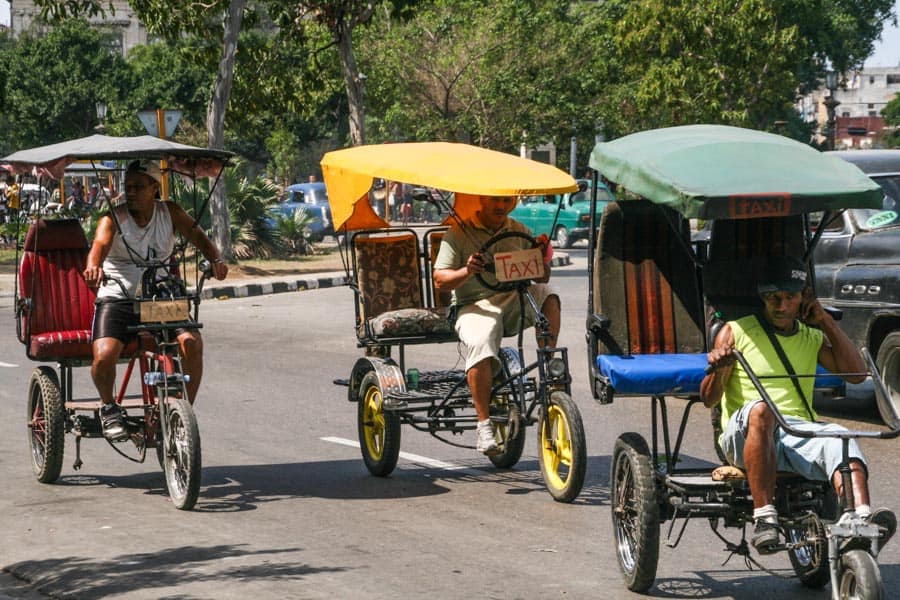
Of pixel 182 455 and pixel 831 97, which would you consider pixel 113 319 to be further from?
pixel 831 97

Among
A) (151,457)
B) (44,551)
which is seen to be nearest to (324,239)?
(151,457)

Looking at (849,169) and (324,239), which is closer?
(849,169)

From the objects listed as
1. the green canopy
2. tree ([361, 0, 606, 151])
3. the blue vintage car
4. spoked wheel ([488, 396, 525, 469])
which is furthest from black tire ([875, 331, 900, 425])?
tree ([361, 0, 606, 151])

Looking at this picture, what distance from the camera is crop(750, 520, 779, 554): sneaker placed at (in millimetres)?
5453

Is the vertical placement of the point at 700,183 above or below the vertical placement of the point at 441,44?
below

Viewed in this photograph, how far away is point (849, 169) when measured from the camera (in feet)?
19.9

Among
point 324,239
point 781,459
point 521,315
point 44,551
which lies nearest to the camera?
point 781,459

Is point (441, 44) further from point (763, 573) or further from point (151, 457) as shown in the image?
point (763, 573)

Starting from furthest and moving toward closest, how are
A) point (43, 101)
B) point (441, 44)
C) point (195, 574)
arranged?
point (43, 101), point (441, 44), point (195, 574)

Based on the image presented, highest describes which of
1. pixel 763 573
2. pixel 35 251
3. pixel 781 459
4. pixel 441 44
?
pixel 441 44

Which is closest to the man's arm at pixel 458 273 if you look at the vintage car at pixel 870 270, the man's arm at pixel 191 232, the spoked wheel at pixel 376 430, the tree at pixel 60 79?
the spoked wheel at pixel 376 430

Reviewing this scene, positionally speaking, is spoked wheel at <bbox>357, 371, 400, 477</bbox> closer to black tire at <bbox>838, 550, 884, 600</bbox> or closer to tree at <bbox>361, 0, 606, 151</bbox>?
black tire at <bbox>838, 550, 884, 600</bbox>

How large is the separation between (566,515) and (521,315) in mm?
1317

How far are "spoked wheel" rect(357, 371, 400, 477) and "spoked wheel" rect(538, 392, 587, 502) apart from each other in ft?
3.15
